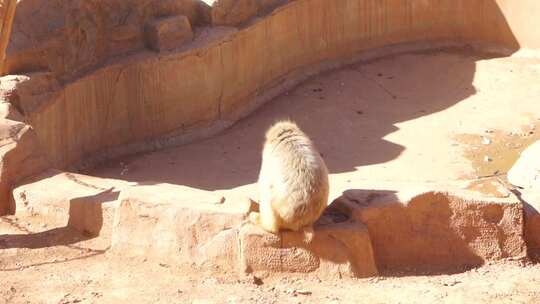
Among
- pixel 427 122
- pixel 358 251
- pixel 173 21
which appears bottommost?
pixel 427 122

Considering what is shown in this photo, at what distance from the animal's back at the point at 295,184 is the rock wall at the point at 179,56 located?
2.46 meters

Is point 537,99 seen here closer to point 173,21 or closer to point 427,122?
point 427,122

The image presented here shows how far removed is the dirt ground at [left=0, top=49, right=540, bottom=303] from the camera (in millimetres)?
6816

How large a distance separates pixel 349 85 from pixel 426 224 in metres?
5.97

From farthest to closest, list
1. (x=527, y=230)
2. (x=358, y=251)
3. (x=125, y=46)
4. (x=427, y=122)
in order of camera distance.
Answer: (x=427, y=122)
(x=125, y=46)
(x=527, y=230)
(x=358, y=251)

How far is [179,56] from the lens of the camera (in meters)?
11.4

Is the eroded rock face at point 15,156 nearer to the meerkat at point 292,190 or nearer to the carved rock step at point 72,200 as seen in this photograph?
the carved rock step at point 72,200

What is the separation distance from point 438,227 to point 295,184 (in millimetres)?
1296

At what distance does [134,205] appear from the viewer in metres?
7.25

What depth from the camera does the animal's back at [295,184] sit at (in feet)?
22.2

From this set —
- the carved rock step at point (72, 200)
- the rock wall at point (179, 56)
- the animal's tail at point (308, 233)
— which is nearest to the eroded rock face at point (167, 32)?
the rock wall at point (179, 56)

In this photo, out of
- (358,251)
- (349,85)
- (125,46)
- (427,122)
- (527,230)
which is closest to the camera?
(358,251)

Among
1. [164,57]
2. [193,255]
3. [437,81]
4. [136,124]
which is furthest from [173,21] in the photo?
[193,255]

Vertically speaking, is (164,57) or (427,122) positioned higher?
(164,57)
